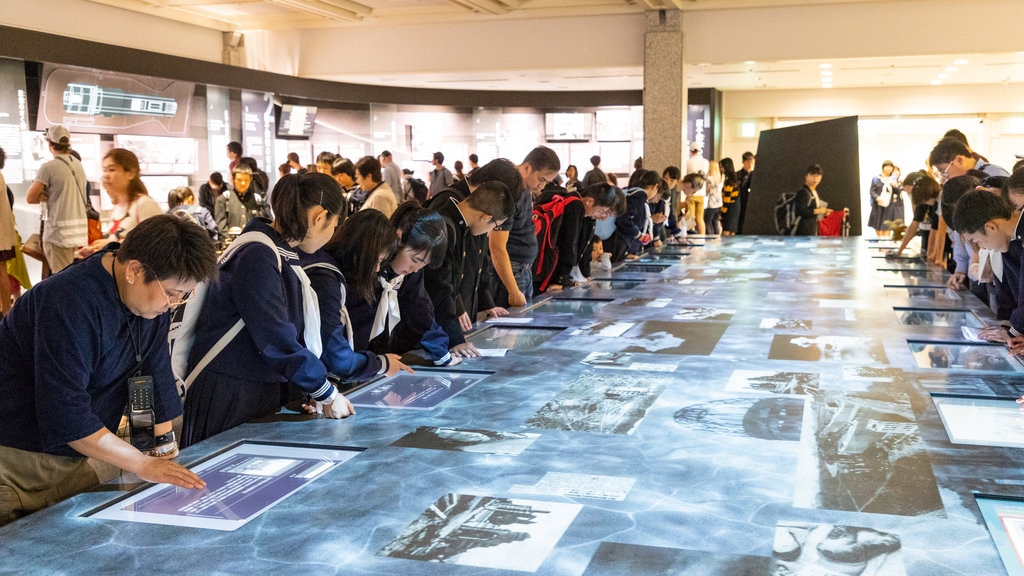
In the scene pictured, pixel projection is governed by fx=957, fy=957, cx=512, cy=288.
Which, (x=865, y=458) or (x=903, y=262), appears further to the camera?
(x=903, y=262)

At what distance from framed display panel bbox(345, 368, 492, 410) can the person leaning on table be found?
86 cm

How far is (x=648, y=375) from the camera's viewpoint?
335cm

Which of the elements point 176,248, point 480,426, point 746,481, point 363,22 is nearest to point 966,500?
point 746,481

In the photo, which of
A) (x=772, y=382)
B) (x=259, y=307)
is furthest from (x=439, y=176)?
(x=259, y=307)

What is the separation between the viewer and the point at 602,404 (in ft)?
9.59

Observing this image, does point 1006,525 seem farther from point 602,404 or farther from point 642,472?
point 602,404

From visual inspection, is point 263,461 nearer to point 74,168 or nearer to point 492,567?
point 492,567

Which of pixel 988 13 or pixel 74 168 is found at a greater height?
pixel 988 13

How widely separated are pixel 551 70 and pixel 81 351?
41.3 ft

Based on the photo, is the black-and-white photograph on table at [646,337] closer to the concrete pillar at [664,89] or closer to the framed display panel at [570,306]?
the framed display panel at [570,306]

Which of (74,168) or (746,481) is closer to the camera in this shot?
(746,481)

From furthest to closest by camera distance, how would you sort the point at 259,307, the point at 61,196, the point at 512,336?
the point at 61,196 < the point at 512,336 < the point at 259,307

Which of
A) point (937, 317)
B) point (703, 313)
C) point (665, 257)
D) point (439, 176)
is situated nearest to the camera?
point (937, 317)

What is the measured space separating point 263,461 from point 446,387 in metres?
0.90
